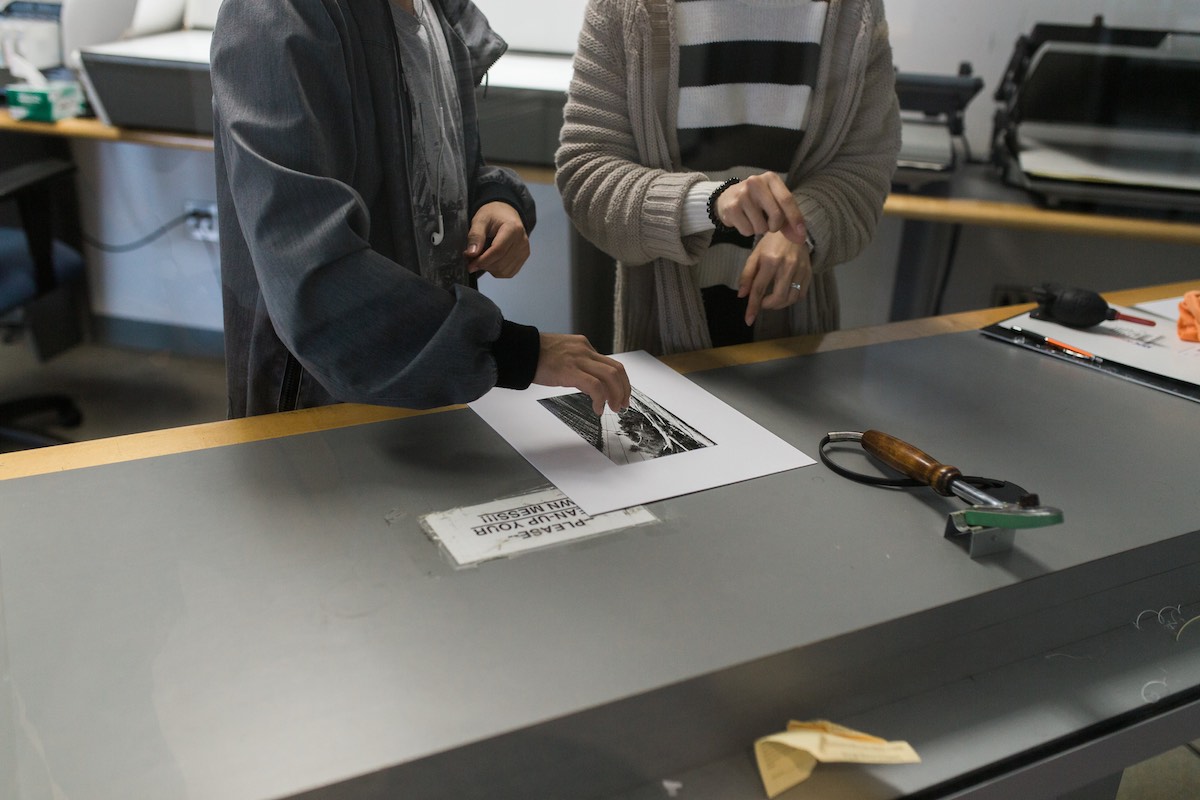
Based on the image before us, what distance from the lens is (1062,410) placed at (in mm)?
922

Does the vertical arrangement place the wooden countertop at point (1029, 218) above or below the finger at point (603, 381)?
above

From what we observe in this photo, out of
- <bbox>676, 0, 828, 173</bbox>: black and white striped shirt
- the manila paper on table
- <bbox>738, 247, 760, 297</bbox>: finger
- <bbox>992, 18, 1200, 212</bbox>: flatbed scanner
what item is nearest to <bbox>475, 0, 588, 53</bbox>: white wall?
<bbox>676, 0, 828, 173</bbox>: black and white striped shirt

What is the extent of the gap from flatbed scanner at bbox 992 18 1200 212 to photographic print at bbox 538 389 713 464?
3.77ft

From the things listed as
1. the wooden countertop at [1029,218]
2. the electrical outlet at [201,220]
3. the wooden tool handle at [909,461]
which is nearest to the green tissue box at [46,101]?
the wooden countertop at [1029,218]

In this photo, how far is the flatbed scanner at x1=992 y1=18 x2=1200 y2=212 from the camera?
1713mm

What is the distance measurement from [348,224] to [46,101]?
1134 mm

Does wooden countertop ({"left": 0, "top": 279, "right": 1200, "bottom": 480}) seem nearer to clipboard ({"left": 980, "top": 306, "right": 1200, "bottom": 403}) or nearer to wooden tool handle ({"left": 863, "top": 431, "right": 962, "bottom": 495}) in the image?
clipboard ({"left": 980, "top": 306, "right": 1200, "bottom": 403})

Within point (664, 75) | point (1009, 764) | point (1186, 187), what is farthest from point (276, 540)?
point (1186, 187)

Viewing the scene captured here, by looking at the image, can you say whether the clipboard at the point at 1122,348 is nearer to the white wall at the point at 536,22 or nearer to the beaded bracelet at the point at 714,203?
the beaded bracelet at the point at 714,203

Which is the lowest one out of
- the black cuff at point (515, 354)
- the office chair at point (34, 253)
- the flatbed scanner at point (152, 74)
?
the office chair at point (34, 253)

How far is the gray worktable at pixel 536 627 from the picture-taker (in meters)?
0.49

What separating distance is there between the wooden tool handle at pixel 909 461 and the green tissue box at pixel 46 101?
4.52 feet

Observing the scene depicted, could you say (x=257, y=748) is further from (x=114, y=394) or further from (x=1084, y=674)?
(x=114, y=394)

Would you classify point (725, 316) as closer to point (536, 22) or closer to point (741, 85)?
point (741, 85)
